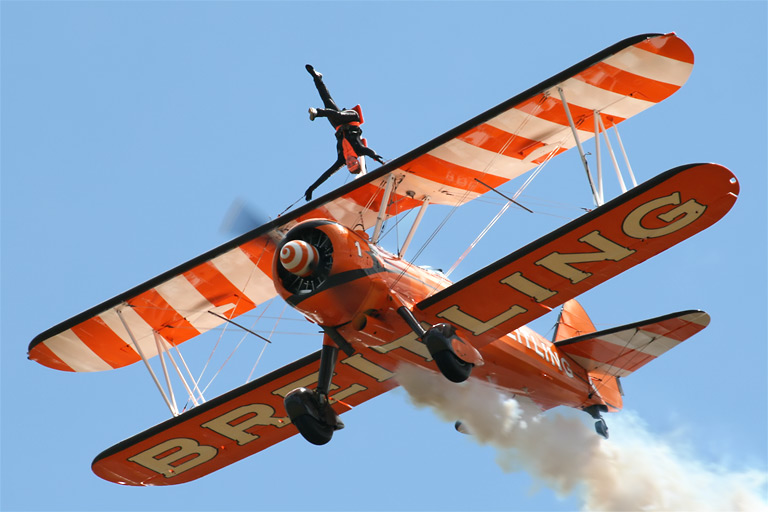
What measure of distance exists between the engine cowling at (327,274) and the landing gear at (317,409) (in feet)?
1.88

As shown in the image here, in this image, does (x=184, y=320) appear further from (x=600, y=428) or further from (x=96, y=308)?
(x=600, y=428)

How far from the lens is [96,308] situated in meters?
14.3

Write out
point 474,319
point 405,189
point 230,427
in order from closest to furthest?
point 474,319 → point 405,189 → point 230,427

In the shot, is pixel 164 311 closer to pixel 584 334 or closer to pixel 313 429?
pixel 313 429

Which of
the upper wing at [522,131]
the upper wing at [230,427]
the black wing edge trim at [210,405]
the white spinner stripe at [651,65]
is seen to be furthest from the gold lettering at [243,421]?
the white spinner stripe at [651,65]

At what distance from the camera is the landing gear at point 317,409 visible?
40.5 ft

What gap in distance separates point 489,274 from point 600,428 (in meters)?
3.62

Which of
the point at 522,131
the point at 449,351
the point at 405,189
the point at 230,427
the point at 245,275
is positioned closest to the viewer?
the point at 449,351

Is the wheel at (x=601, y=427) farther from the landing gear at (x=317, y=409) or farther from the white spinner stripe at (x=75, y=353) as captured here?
the white spinner stripe at (x=75, y=353)

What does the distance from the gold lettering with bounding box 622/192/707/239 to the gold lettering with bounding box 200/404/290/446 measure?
4.89 meters

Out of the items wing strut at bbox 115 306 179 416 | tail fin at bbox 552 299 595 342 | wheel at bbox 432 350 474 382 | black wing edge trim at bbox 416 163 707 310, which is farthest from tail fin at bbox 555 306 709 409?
wing strut at bbox 115 306 179 416

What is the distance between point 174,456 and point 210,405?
1.14 m

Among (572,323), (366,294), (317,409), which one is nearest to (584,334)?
(572,323)

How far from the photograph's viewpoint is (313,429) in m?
12.4
